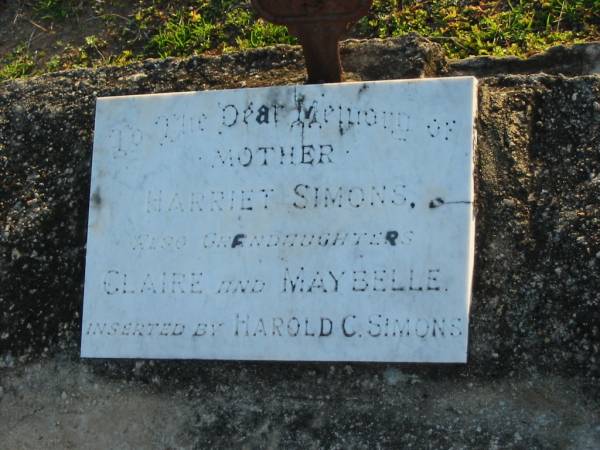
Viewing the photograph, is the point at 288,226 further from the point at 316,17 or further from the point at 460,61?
the point at 460,61

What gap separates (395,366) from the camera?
98.1 inches

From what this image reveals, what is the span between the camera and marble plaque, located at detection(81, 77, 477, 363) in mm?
2467

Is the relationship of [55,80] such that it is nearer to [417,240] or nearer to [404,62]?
[404,62]

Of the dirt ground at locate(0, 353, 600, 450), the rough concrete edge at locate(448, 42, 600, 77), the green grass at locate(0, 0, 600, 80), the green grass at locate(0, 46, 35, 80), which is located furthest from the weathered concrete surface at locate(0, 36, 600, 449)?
the green grass at locate(0, 46, 35, 80)

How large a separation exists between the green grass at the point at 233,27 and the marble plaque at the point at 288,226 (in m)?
0.93

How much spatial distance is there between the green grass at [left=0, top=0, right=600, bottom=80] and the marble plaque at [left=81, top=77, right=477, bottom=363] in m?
0.93

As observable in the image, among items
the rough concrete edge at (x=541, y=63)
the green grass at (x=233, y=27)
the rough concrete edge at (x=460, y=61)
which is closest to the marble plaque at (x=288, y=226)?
the rough concrete edge at (x=460, y=61)

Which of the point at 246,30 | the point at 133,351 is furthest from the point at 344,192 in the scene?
the point at 246,30

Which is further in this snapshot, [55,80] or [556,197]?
[55,80]

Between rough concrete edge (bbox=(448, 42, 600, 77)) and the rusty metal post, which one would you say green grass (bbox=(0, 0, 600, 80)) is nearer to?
rough concrete edge (bbox=(448, 42, 600, 77))

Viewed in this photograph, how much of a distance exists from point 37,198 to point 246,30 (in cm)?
123

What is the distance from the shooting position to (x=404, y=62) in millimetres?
2873

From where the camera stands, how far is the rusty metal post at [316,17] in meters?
2.56

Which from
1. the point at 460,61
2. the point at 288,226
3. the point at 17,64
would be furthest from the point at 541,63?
the point at 17,64
